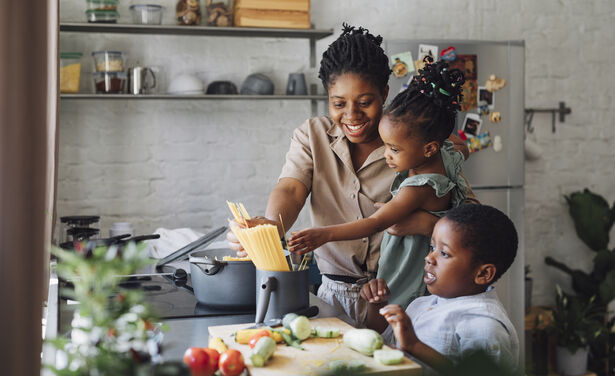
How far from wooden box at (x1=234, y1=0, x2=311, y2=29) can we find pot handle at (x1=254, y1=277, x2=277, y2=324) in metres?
2.42

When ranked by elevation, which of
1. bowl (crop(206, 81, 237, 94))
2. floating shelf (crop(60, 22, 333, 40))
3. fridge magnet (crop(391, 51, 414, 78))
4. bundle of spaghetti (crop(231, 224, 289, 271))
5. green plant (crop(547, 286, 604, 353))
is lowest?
green plant (crop(547, 286, 604, 353))

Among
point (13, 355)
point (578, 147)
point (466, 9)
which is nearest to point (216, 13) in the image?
point (466, 9)

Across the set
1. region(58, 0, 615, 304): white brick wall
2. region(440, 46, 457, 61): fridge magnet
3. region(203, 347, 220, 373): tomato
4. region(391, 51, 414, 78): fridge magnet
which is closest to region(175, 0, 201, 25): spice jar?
region(58, 0, 615, 304): white brick wall

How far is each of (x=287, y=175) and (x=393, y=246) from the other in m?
0.38

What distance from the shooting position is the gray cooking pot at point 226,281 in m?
1.41

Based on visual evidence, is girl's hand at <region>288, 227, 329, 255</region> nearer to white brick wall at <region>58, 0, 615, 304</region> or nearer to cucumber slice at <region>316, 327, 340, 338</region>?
cucumber slice at <region>316, 327, 340, 338</region>

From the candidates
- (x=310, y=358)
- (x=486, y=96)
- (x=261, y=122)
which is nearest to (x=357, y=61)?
(x=310, y=358)

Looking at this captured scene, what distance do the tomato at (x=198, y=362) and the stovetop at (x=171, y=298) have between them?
1.15 feet

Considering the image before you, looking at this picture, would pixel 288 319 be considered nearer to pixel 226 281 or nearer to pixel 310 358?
pixel 310 358

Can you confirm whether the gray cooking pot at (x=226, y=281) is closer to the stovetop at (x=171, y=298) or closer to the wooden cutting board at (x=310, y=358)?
the stovetop at (x=171, y=298)

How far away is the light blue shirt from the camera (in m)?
1.30

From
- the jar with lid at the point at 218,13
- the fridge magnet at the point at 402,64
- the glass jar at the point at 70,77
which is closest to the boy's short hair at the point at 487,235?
the fridge magnet at the point at 402,64

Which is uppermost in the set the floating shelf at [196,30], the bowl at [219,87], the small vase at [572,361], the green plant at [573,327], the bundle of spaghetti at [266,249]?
the floating shelf at [196,30]

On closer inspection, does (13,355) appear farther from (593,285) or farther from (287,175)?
(593,285)
